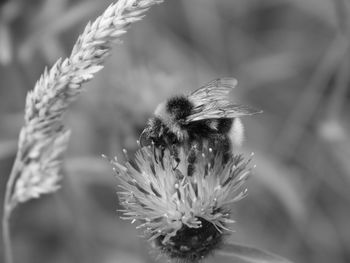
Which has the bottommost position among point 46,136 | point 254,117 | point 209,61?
point 46,136

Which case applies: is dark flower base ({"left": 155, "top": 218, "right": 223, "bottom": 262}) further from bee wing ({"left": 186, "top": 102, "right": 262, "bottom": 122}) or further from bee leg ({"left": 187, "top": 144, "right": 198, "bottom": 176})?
bee wing ({"left": 186, "top": 102, "right": 262, "bottom": 122})

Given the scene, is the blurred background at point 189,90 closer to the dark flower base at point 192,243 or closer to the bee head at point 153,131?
the bee head at point 153,131

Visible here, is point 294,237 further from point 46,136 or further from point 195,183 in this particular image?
point 46,136

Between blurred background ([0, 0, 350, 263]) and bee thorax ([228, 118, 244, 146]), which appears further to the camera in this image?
blurred background ([0, 0, 350, 263])

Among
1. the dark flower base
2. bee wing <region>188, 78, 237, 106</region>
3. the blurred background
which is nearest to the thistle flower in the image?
the dark flower base

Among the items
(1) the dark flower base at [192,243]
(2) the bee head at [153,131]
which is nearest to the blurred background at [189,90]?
(2) the bee head at [153,131]

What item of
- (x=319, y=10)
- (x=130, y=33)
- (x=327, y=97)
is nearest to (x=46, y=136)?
(x=130, y=33)
